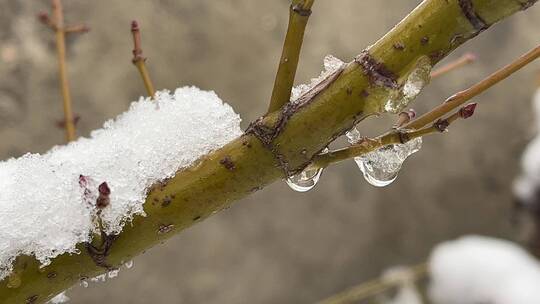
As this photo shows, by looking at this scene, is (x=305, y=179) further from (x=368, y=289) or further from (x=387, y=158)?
(x=368, y=289)

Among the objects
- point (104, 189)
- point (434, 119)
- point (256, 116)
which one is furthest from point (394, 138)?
point (256, 116)

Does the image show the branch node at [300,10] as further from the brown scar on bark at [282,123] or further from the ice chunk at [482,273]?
the ice chunk at [482,273]

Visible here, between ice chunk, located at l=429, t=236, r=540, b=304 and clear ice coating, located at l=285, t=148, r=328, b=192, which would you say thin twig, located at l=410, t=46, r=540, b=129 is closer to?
clear ice coating, located at l=285, t=148, r=328, b=192

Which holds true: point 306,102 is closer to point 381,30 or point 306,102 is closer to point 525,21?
point 381,30

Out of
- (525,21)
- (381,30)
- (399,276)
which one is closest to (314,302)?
(399,276)

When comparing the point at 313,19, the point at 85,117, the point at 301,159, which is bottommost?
the point at 301,159
